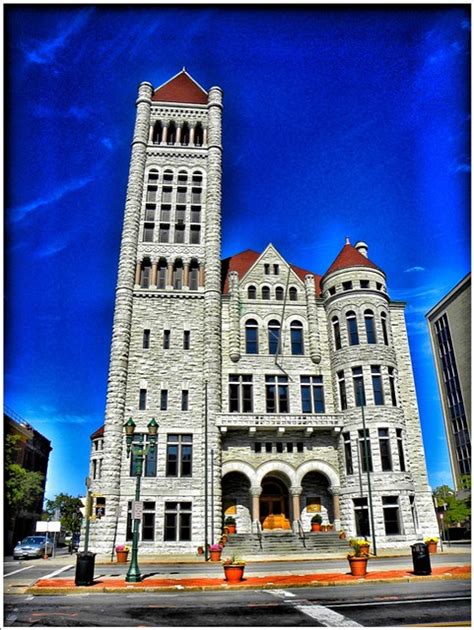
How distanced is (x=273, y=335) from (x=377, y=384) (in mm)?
7696

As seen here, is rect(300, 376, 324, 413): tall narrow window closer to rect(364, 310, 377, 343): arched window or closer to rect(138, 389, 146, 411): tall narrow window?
rect(364, 310, 377, 343): arched window

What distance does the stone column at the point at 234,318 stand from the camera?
3312 centimetres

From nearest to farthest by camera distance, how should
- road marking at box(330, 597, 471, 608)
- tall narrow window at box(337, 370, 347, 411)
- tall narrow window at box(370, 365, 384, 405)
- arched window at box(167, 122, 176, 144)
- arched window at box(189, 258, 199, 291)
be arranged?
road marking at box(330, 597, 471, 608) < tall narrow window at box(370, 365, 384, 405) < tall narrow window at box(337, 370, 347, 411) < arched window at box(189, 258, 199, 291) < arched window at box(167, 122, 176, 144)

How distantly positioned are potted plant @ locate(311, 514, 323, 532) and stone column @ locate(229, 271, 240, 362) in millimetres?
11023

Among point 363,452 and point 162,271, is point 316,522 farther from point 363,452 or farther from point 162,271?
point 162,271

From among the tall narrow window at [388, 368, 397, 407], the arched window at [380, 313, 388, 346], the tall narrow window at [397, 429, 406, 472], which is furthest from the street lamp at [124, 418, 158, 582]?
the arched window at [380, 313, 388, 346]

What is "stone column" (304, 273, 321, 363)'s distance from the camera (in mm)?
33906

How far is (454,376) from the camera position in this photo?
49.0 m

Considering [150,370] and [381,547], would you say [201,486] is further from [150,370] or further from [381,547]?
[381,547]

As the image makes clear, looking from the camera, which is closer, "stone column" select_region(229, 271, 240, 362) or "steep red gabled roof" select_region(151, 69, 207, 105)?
"stone column" select_region(229, 271, 240, 362)

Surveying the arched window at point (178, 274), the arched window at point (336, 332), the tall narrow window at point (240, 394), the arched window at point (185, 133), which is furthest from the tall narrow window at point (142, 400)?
the arched window at point (185, 133)

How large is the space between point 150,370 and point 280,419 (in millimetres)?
8851

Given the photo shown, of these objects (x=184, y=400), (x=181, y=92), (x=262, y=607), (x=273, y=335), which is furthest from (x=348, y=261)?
(x=262, y=607)

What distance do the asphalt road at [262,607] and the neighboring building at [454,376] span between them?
25.0 metres
